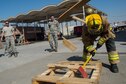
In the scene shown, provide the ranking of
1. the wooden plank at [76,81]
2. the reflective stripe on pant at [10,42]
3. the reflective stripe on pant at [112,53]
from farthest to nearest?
the reflective stripe on pant at [10,42]
the reflective stripe on pant at [112,53]
the wooden plank at [76,81]

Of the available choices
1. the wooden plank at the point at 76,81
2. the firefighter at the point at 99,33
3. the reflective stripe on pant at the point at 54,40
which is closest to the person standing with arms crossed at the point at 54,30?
the reflective stripe on pant at the point at 54,40

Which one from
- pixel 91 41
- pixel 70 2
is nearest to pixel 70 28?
pixel 70 2

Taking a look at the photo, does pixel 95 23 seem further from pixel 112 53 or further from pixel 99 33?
pixel 112 53

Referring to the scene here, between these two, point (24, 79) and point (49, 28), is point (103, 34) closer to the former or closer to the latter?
point (24, 79)

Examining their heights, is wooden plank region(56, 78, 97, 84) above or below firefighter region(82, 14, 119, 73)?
below

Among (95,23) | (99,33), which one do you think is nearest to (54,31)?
(99,33)

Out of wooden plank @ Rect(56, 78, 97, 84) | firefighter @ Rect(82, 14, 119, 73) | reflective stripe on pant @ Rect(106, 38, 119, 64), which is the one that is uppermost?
firefighter @ Rect(82, 14, 119, 73)

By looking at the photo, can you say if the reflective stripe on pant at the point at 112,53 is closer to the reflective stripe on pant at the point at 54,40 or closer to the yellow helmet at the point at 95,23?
the yellow helmet at the point at 95,23

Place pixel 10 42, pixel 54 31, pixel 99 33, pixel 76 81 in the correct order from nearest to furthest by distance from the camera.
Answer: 1. pixel 76 81
2. pixel 99 33
3. pixel 54 31
4. pixel 10 42

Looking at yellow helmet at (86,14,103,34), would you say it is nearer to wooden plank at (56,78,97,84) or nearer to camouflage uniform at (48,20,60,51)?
wooden plank at (56,78,97,84)

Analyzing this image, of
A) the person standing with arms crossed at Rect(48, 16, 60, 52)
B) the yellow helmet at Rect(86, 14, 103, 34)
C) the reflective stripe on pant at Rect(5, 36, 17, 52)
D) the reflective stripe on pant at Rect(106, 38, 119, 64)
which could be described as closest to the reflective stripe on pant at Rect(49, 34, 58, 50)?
the person standing with arms crossed at Rect(48, 16, 60, 52)

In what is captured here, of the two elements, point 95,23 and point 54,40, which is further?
point 54,40

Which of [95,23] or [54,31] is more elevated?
[95,23]

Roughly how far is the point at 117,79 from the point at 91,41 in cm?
139
